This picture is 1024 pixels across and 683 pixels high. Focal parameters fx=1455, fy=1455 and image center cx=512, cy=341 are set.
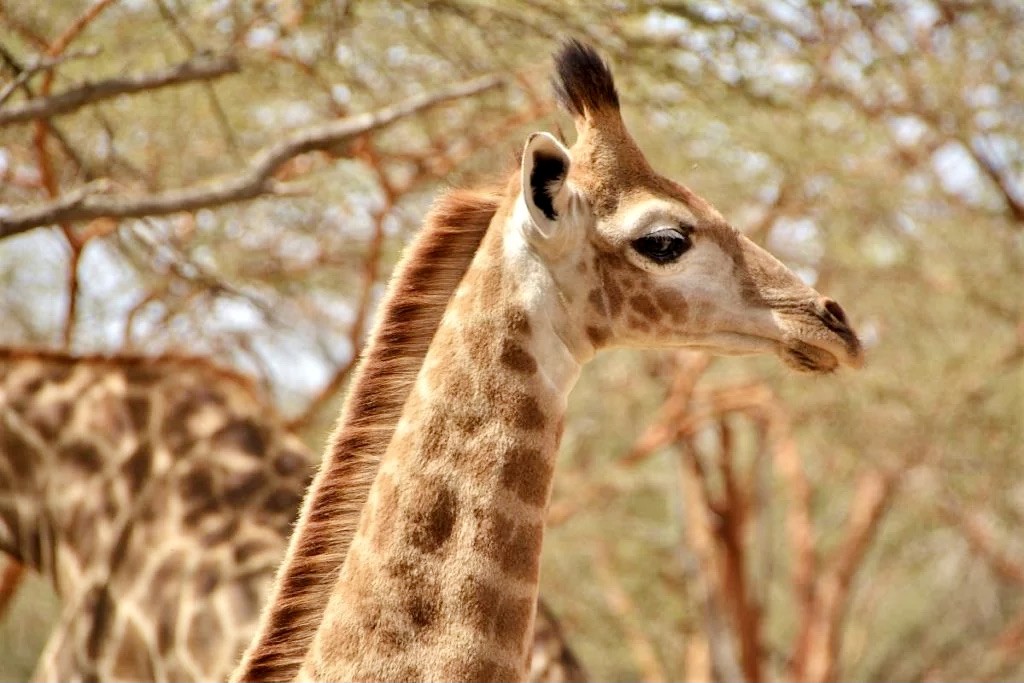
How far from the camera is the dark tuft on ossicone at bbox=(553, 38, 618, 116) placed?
3785 millimetres

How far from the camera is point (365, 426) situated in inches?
135

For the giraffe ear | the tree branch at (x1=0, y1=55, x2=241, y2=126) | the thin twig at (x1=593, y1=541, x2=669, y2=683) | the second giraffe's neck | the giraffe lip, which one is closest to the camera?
the second giraffe's neck

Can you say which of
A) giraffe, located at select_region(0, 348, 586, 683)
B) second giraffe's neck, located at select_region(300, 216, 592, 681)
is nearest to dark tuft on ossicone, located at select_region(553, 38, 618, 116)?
second giraffe's neck, located at select_region(300, 216, 592, 681)

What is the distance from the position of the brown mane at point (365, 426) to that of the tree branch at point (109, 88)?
4.25ft

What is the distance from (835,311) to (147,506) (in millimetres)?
2835

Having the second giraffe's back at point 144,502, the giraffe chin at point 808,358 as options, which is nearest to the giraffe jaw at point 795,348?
the giraffe chin at point 808,358

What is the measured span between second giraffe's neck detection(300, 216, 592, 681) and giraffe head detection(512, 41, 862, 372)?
0.36 ft

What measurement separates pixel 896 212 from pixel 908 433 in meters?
1.70

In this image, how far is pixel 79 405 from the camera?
5.56 meters

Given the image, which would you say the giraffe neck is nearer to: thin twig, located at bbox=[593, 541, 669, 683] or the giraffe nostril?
the giraffe nostril

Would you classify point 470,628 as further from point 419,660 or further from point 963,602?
point 963,602

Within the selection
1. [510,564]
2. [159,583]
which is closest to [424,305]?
[510,564]

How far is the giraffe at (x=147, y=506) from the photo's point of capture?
16.8 feet

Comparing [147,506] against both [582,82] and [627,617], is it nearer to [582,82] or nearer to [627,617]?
[582,82]
